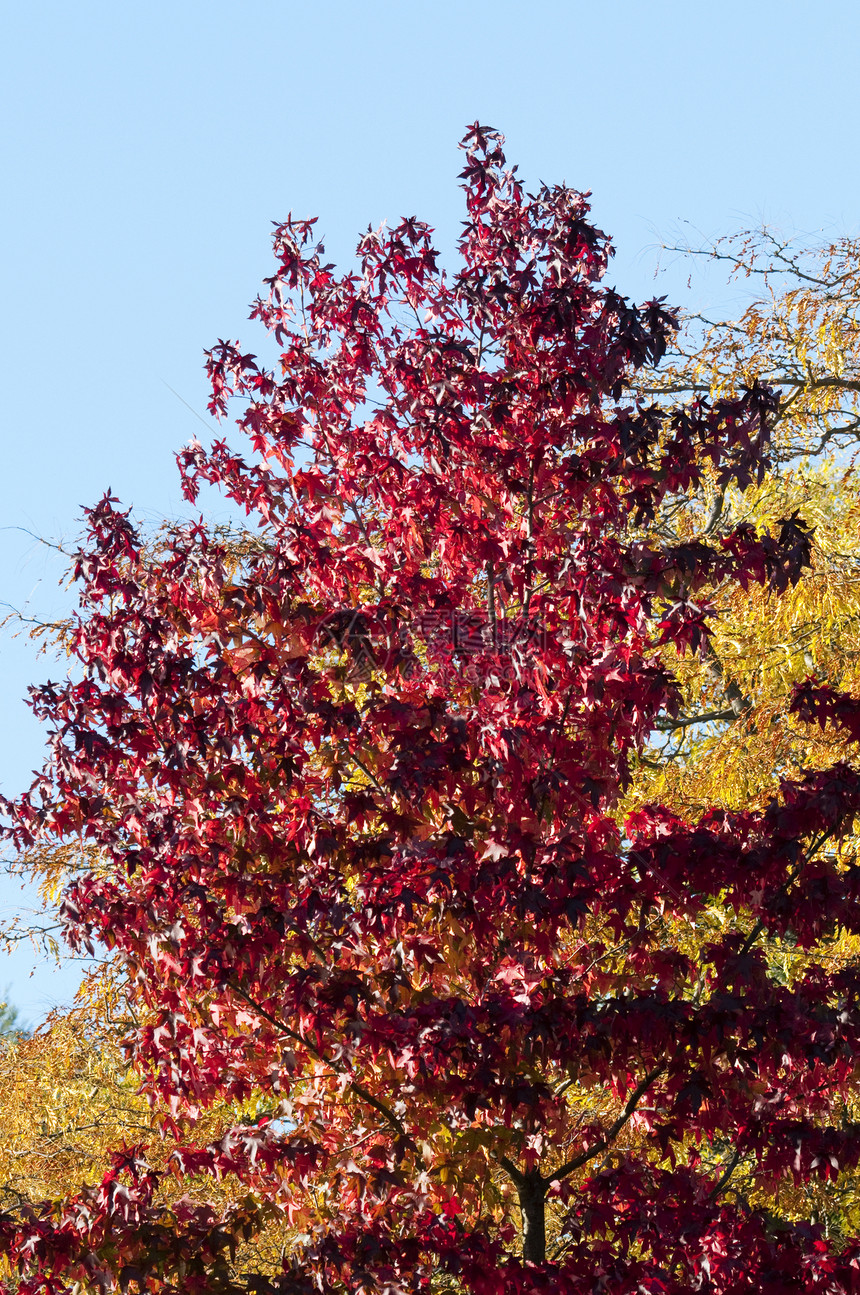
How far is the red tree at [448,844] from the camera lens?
175 inches

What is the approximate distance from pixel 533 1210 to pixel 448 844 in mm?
1993

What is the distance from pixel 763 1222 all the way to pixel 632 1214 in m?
0.49

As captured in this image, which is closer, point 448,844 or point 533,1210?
point 448,844

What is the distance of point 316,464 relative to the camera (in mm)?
5426

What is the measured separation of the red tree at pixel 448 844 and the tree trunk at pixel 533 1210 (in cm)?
2

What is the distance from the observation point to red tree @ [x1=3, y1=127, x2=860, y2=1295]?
14.6 ft

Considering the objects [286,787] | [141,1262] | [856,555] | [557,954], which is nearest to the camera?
[141,1262]

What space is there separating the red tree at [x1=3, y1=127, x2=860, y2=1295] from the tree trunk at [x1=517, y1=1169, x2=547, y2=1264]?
2 centimetres

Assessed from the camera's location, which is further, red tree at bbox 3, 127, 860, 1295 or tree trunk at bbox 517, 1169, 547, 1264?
tree trunk at bbox 517, 1169, 547, 1264

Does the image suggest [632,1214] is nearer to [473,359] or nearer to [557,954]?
[557,954]

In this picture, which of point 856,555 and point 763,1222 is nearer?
point 763,1222

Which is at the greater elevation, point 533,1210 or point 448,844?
point 448,844

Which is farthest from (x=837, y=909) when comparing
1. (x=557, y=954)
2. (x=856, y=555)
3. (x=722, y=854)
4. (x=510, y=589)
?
(x=856, y=555)

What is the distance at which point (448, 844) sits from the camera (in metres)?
4.21
